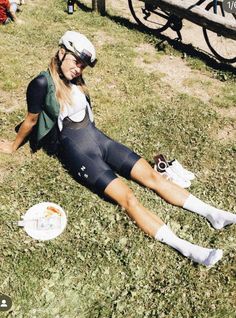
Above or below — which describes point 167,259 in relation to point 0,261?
above

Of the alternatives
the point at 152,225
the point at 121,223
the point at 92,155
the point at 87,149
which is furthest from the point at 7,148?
the point at 152,225

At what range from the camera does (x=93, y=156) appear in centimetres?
589

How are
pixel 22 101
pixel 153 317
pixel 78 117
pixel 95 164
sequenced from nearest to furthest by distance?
pixel 153 317, pixel 95 164, pixel 78 117, pixel 22 101

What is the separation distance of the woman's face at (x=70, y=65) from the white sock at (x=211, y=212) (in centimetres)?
262

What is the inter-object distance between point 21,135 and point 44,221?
154 centimetres

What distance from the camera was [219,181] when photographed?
22.5ft

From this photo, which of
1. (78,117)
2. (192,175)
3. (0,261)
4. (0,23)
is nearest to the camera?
(0,261)

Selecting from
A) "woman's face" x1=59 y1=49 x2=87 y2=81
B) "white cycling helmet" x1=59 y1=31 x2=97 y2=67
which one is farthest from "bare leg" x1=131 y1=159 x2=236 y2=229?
"white cycling helmet" x1=59 y1=31 x2=97 y2=67

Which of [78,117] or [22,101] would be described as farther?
[22,101]

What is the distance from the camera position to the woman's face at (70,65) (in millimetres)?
5520

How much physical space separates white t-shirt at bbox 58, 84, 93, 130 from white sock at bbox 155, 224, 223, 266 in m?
2.22

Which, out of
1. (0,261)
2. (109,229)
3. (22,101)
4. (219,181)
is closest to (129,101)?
(22,101)

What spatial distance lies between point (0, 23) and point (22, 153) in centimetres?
591

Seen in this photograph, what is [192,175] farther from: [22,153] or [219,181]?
[22,153]
